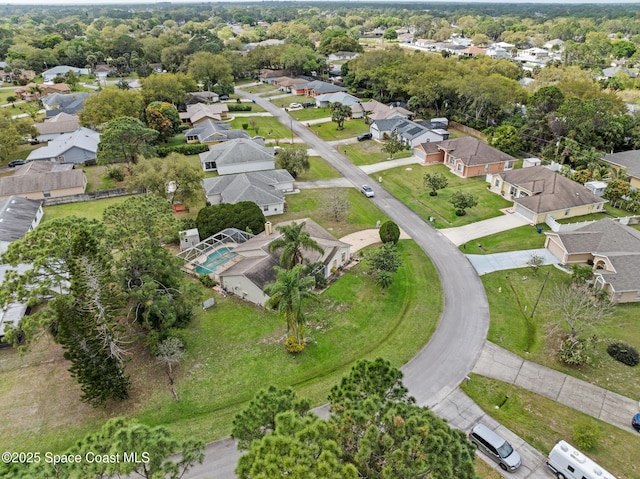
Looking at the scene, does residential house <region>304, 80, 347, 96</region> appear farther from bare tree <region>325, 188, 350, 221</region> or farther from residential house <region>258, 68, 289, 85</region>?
bare tree <region>325, 188, 350, 221</region>

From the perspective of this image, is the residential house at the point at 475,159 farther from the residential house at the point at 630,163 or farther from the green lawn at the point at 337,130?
the green lawn at the point at 337,130

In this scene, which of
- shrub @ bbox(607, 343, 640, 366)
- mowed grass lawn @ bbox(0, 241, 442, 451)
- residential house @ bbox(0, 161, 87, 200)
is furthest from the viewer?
residential house @ bbox(0, 161, 87, 200)

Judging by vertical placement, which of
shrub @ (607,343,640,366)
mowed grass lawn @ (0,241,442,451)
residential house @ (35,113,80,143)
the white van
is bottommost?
residential house @ (35,113,80,143)

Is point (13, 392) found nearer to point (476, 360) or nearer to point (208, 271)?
point (208, 271)

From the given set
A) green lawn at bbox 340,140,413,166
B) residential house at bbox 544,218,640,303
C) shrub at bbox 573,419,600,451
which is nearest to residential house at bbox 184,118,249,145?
green lawn at bbox 340,140,413,166

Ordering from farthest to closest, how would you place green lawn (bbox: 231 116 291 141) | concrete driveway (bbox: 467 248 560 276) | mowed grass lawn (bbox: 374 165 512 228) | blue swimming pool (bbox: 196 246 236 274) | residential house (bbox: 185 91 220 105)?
1. residential house (bbox: 185 91 220 105)
2. green lawn (bbox: 231 116 291 141)
3. mowed grass lawn (bbox: 374 165 512 228)
4. concrete driveway (bbox: 467 248 560 276)
5. blue swimming pool (bbox: 196 246 236 274)

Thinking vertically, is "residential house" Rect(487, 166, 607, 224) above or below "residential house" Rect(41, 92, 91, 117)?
above
